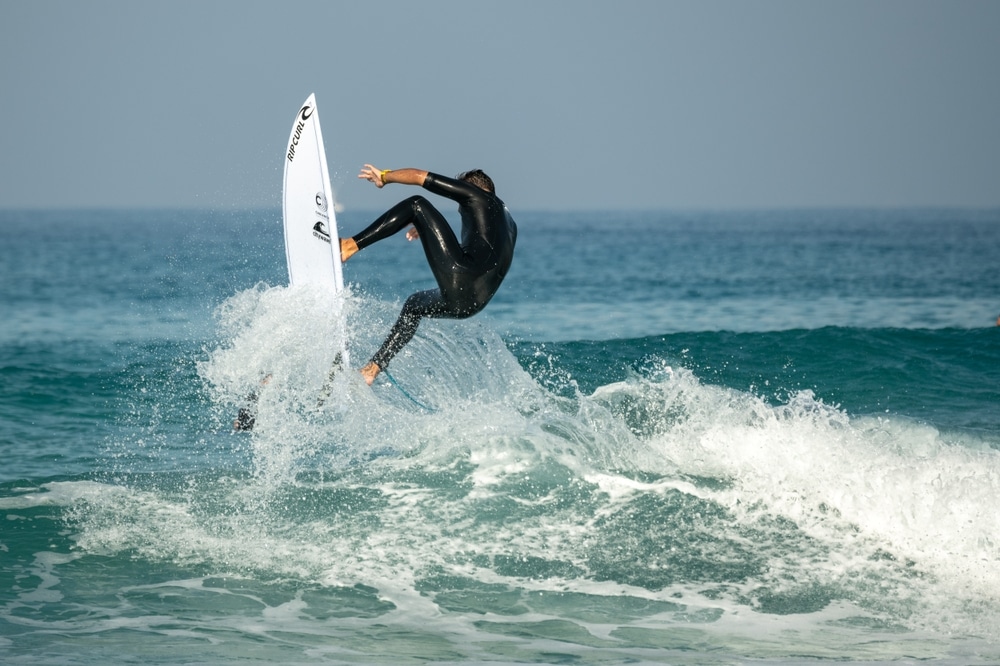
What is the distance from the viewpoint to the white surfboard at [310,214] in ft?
26.6

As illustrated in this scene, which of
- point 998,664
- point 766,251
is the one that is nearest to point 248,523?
point 998,664

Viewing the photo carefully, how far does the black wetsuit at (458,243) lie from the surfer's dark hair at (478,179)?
0.09m

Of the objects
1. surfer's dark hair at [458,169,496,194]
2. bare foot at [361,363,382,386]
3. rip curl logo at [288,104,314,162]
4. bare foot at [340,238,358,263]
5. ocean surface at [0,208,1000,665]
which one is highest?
rip curl logo at [288,104,314,162]

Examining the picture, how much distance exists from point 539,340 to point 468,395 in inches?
328

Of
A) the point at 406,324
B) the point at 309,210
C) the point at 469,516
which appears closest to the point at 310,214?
the point at 309,210

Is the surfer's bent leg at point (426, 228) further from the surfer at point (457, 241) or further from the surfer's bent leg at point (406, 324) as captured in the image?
the surfer's bent leg at point (406, 324)

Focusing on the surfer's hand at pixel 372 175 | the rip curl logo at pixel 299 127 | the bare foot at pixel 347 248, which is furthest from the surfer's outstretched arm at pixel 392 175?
the rip curl logo at pixel 299 127

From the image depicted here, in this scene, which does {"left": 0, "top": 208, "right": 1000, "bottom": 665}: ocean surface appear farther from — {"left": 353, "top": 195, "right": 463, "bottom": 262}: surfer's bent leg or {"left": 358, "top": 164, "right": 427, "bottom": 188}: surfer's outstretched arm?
{"left": 358, "top": 164, "right": 427, "bottom": 188}: surfer's outstretched arm

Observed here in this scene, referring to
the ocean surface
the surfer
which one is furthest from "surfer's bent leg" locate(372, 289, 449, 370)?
the ocean surface

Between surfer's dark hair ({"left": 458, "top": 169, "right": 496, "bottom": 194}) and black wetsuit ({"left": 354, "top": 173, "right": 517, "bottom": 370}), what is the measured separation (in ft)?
0.30

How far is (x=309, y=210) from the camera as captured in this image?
822 centimetres

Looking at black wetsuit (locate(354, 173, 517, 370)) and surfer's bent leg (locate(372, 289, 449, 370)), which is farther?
surfer's bent leg (locate(372, 289, 449, 370))

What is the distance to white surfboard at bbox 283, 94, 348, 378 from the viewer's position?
26.6ft

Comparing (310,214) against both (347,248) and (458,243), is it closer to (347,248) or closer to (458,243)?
(347,248)
